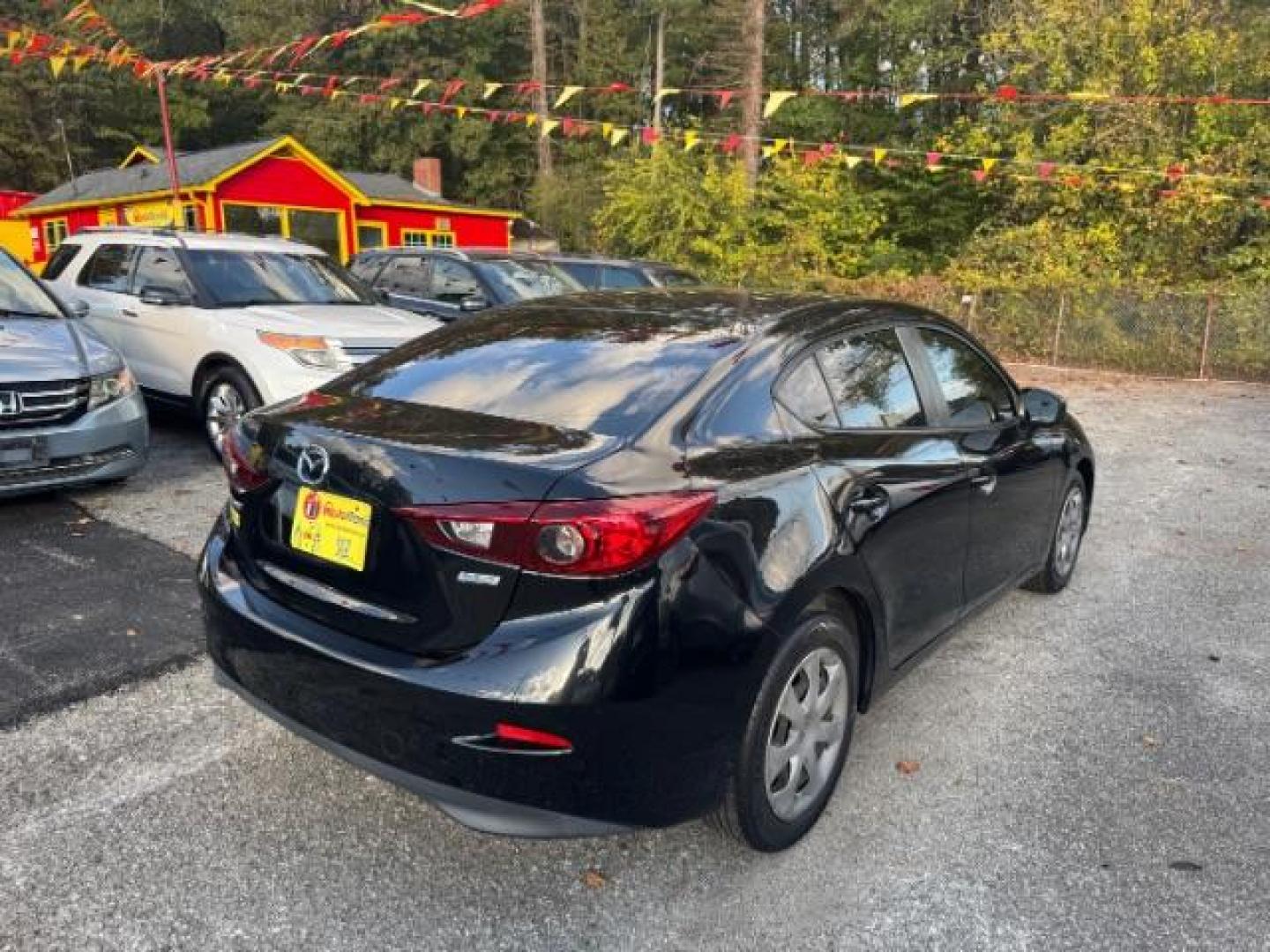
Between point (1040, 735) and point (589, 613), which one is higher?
point (589, 613)

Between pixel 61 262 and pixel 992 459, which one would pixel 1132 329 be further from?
pixel 61 262

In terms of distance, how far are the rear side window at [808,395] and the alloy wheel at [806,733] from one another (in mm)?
692

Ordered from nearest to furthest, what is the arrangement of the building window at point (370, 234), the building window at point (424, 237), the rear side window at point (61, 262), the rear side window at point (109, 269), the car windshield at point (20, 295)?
the car windshield at point (20, 295) → the rear side window at point (109, 269) → the rear side window at point (61, 262) → the building window at point (370, 234) → the building window at point (424, 237)

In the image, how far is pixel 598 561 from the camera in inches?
87.8

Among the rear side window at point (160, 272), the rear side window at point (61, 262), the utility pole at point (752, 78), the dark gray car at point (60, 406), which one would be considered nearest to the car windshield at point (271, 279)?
the rear side window at point (160, 272)

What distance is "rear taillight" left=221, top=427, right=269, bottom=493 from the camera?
276 centimetres

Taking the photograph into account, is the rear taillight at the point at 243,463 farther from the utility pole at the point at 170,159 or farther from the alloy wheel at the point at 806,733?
the utility pole at the point at 170,159

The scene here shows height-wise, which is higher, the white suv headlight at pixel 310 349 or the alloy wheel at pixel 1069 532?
the white suv headlight at pixel 310 349

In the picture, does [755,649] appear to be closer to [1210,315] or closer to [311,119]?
[1210,315]

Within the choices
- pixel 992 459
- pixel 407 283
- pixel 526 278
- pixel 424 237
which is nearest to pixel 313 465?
pixel 992 459

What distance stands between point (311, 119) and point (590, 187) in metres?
16.7

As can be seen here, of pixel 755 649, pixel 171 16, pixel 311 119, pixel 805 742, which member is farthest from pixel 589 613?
pixel 171 16

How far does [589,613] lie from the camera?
223 centimetres

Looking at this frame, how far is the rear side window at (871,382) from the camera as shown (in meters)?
3.12
